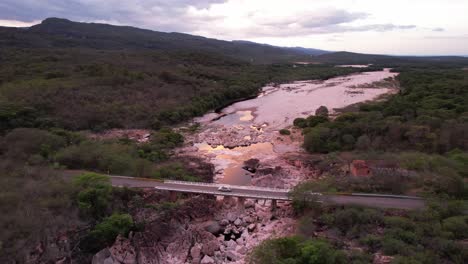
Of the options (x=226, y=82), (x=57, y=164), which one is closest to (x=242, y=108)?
(x=226, y=82)

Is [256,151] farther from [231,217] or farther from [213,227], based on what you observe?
[213,227]

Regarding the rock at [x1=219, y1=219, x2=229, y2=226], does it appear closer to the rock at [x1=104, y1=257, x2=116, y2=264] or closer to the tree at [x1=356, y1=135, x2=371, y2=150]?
the rock at [x1=104, y1=257, x2=116, y2=264]

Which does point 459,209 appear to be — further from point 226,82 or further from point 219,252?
point 226,82

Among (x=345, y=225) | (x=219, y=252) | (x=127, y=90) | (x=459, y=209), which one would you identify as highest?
(x=127, y=90)

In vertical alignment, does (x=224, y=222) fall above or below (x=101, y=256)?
below

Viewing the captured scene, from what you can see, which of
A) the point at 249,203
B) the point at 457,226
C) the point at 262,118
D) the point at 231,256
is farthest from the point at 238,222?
the point at 262,118

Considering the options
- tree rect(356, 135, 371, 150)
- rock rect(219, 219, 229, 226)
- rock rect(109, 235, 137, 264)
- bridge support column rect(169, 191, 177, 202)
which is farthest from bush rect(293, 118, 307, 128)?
rock rect(109, 235, 137, 264)

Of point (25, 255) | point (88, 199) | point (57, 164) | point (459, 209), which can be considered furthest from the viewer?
point (57, 164)
